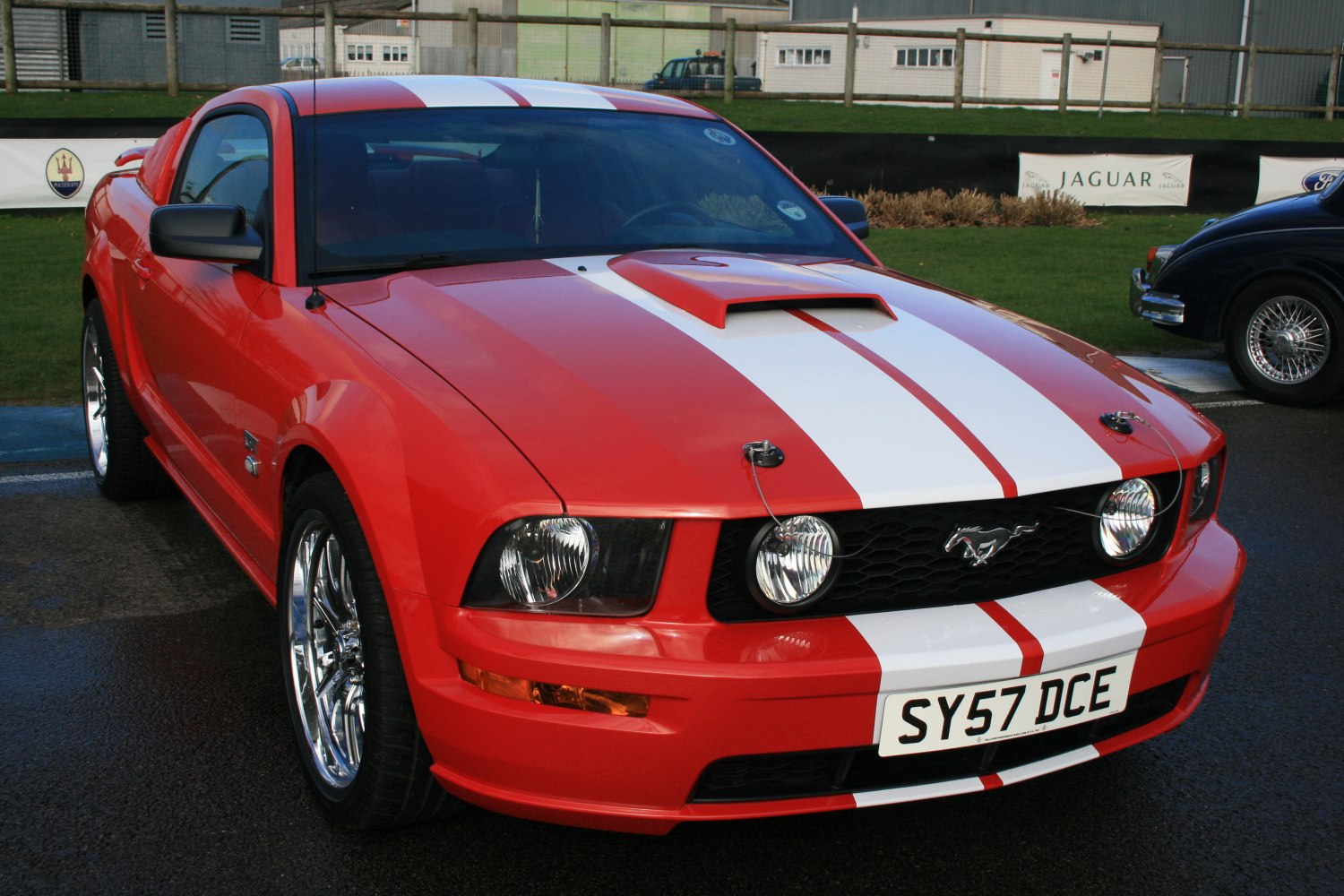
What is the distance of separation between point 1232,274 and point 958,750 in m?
5.63

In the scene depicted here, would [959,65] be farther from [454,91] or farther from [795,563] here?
[795,563]

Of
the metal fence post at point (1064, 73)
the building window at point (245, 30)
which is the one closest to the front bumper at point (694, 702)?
the metal fence post at point (1064, 73)

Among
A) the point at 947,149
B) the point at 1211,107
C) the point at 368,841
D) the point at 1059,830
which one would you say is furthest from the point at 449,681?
the point at 1211,107

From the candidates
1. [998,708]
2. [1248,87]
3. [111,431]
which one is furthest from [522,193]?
[1248,87]

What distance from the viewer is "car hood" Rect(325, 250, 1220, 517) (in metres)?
2.31

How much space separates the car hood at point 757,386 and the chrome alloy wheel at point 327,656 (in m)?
0.47

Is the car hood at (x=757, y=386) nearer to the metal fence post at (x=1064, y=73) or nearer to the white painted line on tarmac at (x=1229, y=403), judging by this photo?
the white painted line on tarmac at (x=1229, y=403)

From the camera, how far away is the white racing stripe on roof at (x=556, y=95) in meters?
3.91

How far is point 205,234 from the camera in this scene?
328 cm


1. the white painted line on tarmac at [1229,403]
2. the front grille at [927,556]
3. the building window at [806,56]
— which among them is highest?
the building window at [806,56]

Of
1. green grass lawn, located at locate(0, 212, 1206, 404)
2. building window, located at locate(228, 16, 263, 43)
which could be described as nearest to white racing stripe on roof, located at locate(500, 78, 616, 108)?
green grass lawn, located at locate(0, 212, 1206, 404)

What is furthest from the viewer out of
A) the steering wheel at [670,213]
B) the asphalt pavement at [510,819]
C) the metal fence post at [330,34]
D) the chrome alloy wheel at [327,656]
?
the metal fence post at [330,34]

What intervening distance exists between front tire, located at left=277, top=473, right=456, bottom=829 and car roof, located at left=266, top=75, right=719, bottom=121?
4.56 ft

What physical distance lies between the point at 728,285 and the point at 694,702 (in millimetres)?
1146
